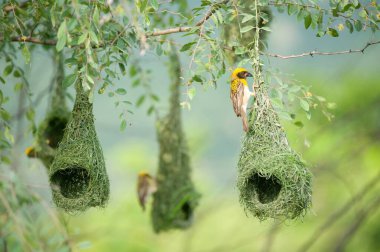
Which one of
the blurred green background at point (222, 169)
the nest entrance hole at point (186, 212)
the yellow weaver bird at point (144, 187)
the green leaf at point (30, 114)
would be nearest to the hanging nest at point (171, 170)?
the yellow weaver bird at point (144, 187)

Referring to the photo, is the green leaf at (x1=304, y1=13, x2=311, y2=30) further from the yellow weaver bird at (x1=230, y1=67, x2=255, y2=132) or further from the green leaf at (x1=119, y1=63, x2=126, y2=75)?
the green leaf at (x1=119, y1=63, x2=126, y2=75)

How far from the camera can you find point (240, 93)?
129 inches

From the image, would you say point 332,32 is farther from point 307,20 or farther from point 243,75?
point 243,75

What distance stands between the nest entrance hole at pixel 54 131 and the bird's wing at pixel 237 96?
1547 mm

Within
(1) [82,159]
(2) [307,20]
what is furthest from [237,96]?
(1) [82,159]

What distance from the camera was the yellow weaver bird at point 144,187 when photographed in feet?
15.9

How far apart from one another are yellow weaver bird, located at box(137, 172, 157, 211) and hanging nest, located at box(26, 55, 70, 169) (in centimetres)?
71

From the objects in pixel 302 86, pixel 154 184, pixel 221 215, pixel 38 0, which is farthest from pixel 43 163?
pixel 221 215

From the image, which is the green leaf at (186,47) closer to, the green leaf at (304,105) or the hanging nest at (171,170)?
the green leaf at (304,105)

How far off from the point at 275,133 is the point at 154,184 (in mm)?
1982

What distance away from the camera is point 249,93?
329 centimetres

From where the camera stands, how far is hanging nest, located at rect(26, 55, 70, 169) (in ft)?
14.2

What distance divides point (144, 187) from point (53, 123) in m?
0.84

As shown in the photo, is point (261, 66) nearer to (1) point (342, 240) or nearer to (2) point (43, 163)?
(1) point (342, 240)
